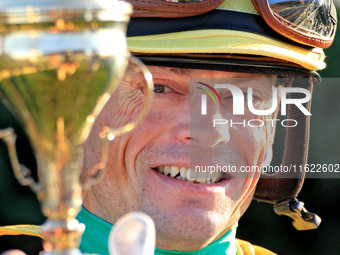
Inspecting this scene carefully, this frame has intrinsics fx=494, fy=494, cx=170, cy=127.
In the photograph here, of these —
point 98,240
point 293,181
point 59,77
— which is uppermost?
point 59,77

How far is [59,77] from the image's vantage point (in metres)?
0.58

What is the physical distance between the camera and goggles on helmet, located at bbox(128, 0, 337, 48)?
1.65 m

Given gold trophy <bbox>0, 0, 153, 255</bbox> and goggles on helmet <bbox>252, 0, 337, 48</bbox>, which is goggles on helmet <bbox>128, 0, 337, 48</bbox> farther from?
gold trophy <bbox>0, 0, 153, 255</bbox>

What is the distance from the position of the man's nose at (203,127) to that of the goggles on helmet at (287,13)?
33 centimetres

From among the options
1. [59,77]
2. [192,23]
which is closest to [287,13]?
[192,23]

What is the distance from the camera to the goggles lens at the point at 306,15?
183 centimetres

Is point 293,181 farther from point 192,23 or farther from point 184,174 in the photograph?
point 192,23

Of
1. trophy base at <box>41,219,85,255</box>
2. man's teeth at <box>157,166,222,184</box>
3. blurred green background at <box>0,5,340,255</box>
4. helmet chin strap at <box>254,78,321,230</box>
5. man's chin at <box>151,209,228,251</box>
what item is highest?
trophy base at <box>41,219,85,255</box>

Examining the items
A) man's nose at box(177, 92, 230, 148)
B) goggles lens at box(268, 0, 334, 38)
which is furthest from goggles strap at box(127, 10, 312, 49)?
man's nose at box(177, 92, 230, 148)

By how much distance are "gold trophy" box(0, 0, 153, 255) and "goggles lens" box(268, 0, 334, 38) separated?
4.27 ft

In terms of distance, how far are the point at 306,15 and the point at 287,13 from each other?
5.4 inches

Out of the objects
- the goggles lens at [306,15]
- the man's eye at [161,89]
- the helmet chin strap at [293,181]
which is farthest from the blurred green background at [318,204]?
the man's eye at [161,89]

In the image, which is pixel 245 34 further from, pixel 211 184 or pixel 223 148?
pixel 211 184

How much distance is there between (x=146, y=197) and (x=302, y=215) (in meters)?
1.06
